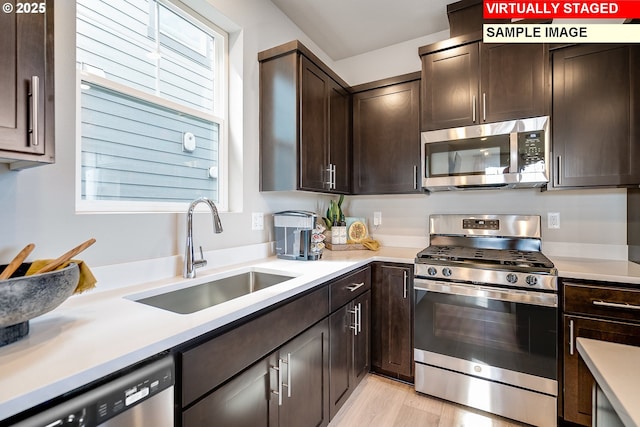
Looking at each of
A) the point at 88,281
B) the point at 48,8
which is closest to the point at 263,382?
the point at 88,281

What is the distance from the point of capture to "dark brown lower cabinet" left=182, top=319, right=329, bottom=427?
0.95 metres

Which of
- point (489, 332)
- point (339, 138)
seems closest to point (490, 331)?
point (489, 332)

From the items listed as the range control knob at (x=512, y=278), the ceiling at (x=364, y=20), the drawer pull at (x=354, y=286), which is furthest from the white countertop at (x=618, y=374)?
the ceiling at (x=364, y=20)

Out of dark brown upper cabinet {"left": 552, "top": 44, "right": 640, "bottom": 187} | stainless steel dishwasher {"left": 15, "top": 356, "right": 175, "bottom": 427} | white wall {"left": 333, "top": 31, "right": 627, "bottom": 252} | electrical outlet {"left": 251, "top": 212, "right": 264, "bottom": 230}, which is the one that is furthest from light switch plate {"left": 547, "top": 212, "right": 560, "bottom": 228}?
stainless steel dishwasher {"left": 15, "top": 356, "right": 175, "bottom": 427}

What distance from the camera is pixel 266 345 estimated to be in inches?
45.1

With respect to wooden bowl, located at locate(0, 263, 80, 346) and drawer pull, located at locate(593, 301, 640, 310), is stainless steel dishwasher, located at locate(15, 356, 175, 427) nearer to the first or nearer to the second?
wooden bowl, located at locate(0, 263, 80, 346)

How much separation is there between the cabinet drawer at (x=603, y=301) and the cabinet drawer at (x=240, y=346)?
4.62 feet

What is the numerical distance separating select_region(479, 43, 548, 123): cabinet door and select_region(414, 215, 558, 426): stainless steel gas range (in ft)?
3.18

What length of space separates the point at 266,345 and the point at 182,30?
5.94 ft

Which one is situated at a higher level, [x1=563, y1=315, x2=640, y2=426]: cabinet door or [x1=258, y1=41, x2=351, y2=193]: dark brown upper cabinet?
[x1=258, y1=41, x2=351, y2=193]: dark brown upper cabinet

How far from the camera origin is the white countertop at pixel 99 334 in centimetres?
59

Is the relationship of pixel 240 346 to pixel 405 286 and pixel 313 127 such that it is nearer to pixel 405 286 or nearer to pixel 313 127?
pixel 405 286

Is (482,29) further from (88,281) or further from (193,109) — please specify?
(88,281)

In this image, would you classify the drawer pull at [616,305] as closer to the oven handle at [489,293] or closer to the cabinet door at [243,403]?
the oven handle at [489,293]
